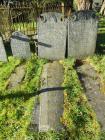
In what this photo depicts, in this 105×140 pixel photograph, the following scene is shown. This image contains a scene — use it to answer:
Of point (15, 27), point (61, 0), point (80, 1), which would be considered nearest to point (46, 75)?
point (15, 27)

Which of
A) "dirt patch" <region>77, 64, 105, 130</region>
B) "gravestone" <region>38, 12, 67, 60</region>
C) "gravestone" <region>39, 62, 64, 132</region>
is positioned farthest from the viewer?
"gravestone" <region>38, 12, 67, 60</region>

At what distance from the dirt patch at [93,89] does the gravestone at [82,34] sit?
69 cm

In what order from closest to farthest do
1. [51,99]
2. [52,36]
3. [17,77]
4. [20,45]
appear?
[51,99]
[17,77]
[52,36]
[20,45]

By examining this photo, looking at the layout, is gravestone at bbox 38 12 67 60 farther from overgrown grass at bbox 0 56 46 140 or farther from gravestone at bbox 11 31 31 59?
overgrown grass at bbox 0 56 46 140

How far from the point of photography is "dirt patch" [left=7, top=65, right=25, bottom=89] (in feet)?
26.0

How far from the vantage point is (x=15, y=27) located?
41.8 ft

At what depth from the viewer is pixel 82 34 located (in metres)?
9.09

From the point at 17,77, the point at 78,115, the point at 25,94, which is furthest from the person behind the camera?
the point at 17,77

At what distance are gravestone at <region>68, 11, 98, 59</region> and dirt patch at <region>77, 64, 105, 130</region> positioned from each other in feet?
2.27

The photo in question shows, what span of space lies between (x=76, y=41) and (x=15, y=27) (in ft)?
14.8

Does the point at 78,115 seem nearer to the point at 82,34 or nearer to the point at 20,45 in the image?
the point at 82,34

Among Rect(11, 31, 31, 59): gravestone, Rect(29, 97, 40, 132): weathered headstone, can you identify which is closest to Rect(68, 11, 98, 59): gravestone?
Rect(11, 31, 31, 59): gravestone

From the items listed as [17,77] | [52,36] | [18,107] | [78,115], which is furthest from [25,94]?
[52,36]

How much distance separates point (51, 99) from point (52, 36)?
3.01 meters
